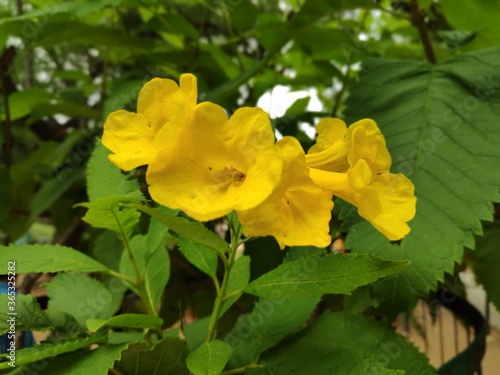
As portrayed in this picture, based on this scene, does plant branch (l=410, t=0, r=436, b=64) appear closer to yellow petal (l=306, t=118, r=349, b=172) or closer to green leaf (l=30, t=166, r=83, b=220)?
yellow petal (l=306, t=118, r=349, b=172)

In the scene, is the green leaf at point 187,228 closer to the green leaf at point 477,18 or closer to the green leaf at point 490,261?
the green leaf at point 490,261

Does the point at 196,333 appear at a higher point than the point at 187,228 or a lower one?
lower

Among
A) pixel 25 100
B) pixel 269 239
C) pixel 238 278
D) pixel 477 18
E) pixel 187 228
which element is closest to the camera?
pixel 187 228

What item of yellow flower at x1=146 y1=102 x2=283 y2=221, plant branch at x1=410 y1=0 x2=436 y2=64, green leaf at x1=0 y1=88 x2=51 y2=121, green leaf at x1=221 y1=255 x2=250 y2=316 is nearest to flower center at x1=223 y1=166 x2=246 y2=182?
yellow flower at x1=146 y1=102 x2=283 y2=221

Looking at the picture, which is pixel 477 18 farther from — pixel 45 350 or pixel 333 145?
pixel 45 350

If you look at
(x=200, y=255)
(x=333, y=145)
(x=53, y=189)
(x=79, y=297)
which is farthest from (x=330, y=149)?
(x=53, y=189)

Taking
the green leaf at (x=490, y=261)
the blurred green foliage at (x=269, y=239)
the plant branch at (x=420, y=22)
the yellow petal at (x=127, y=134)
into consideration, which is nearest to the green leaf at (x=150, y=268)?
the blurred green foliage at (x=269, y=239)
